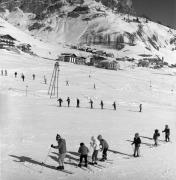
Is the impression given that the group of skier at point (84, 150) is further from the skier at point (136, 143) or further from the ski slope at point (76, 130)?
the skier at point (136, 143)

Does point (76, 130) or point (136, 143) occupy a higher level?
point (136, 143)

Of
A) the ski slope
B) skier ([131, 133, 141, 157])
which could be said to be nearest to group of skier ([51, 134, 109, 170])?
the ski slope

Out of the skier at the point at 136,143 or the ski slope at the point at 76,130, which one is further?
the skier at the point at 136,143

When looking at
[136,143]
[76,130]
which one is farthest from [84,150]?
Result: [76,130]

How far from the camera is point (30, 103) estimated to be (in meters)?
43.2

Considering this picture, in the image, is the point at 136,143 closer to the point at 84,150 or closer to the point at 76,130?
the point at 84,150

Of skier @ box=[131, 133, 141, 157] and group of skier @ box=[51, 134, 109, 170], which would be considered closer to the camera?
group of skier @ box=[51, 134, 109, 170]

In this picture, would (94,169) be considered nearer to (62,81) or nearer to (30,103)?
(30,103)

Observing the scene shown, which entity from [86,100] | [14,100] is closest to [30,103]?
[14,100]

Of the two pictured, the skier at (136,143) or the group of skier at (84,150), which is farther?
the skier at (136,143)

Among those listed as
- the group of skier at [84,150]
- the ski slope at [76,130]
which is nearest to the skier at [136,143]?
the ski slope at [76,130]

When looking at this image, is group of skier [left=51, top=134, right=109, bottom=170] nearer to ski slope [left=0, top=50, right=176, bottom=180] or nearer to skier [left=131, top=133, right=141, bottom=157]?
ski slope [left=0, top=50, right=176, bottom=180]

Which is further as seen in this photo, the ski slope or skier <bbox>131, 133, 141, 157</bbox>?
skier <bbox>131, 133, 141, 157</bbox>

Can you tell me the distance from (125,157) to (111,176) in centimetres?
338
